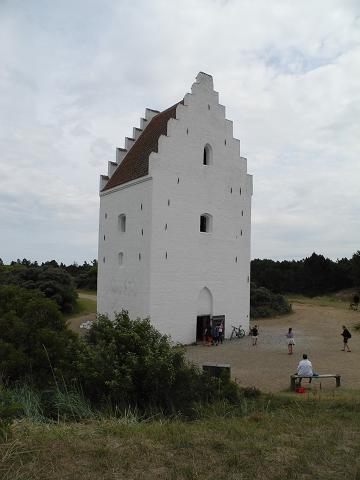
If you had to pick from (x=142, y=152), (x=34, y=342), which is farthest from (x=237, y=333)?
(x=34, y=342)

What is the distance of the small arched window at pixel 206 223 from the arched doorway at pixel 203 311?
3.17 m

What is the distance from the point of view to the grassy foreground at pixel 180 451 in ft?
16.0

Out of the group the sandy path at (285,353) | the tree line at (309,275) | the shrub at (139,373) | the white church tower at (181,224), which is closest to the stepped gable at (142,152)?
the white church tower at (181,224)

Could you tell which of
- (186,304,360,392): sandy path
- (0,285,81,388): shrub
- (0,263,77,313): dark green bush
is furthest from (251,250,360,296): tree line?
(0,285,81,388): shrub

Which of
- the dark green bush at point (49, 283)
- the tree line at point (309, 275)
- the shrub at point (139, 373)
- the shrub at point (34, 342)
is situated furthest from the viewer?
the tree line at point (309, 275)

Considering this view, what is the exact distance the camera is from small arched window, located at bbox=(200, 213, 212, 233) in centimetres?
2352

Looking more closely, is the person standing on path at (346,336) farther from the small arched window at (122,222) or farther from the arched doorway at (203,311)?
the small arched window at (122,222)

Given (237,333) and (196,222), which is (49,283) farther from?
(237,333)

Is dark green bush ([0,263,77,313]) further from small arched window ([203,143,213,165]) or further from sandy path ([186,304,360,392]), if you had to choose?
small arched window ([203,143,213,165])

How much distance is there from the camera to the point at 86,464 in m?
4.98

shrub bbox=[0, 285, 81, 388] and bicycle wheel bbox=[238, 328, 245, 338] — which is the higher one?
shrub bbox=[0, 285, 81, 388]

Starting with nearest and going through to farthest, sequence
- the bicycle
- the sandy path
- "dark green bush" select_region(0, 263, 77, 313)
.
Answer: the sandy path, the bicycle, "dark green bush" select_region(0, 263, 77, 313)

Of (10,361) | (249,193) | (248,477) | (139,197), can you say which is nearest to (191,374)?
(10,361)

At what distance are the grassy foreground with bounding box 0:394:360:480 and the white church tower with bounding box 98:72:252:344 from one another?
14338 millimetres
